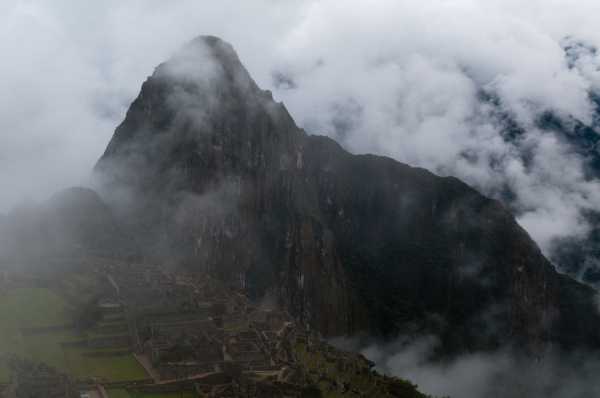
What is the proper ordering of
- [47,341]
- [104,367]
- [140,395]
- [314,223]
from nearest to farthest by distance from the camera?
[140,395]
[104,367]
[47,341]
[314,223]

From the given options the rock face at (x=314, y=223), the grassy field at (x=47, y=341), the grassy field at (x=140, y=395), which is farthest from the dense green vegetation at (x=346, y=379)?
the rock face at (x=314, y=223)

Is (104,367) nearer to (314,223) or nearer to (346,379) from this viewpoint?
(346,379)

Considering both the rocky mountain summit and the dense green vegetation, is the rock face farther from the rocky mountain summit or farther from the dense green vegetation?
the dense green vegetation

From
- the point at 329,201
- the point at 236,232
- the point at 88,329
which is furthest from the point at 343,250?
the point at 88,329

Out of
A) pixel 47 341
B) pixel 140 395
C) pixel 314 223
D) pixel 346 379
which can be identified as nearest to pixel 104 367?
pixel 47 341

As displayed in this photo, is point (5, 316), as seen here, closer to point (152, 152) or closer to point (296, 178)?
point (152, 152)

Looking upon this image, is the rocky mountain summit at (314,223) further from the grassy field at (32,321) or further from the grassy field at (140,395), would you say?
the grassy field at (140,395)

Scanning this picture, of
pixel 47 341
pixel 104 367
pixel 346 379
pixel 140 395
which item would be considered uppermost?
pixel 47 341
